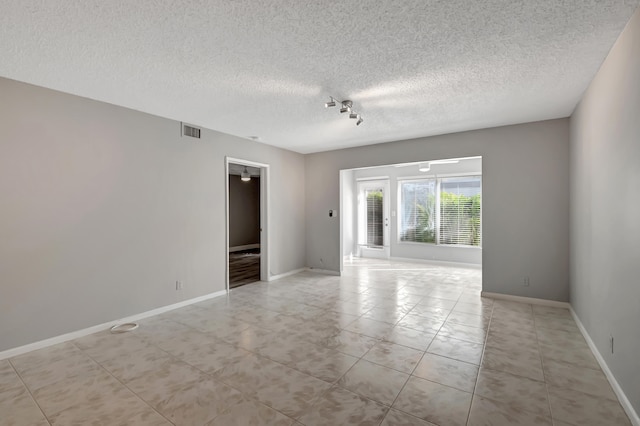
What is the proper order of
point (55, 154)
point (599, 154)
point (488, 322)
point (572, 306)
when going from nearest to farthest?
1. point (599, 154)
2. point (55, 154)
3. point (488, 322)
4. point (572, 306)

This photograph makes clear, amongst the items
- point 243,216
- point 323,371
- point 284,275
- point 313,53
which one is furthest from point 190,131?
point 243,216

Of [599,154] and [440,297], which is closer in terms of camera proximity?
[599,154]

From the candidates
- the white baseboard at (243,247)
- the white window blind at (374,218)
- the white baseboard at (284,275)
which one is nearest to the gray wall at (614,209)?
the white baseboard at (284,275)

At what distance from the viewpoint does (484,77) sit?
2770 millimetres

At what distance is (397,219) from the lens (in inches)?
303

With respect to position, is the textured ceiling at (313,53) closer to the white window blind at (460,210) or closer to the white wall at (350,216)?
the white window blind at (460,210)

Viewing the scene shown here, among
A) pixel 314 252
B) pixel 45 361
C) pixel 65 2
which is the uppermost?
pixel 65 2

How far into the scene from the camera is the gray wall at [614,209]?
187 centimetres

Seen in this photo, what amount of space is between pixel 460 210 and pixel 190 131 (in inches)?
240

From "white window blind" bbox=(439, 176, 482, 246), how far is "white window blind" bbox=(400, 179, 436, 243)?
218 millimetres

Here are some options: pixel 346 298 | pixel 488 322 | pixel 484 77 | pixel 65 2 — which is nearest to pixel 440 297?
pixel 488 322

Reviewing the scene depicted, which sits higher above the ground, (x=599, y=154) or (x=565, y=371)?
(x=599, y=154)

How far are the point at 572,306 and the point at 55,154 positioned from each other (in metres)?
6.33

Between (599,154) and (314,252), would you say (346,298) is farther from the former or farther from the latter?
(599,154)
